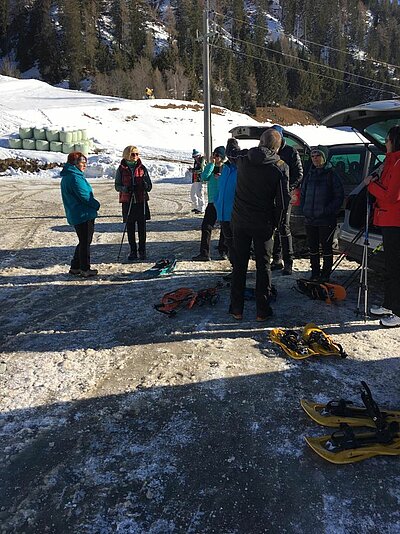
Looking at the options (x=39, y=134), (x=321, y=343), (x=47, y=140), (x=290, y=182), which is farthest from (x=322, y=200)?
(x=39, y=134)

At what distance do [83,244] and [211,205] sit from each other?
2.15 meters

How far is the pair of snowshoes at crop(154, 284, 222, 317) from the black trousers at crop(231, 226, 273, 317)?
0.50 metres

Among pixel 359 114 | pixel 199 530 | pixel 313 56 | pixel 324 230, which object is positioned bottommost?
pixel 199 530

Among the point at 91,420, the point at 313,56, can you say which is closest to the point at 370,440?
the point at 91,420

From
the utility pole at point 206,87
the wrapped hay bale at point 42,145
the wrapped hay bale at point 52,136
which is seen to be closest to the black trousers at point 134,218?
the utility pole at point 206,87

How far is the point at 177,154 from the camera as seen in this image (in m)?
30.7

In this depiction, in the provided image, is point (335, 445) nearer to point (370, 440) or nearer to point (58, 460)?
point (370, 440)

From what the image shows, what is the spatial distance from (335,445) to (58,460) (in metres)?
1.77

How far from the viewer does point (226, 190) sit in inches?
230

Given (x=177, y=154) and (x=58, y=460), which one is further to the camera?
(x=177, y=154)

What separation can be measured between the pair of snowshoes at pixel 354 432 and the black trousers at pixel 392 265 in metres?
1.28

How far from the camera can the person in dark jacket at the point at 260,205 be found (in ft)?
14.9

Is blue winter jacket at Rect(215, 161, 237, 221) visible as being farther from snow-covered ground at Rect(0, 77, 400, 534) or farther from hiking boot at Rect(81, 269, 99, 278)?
hiking boot at Rect(81, 269, 99, 278)

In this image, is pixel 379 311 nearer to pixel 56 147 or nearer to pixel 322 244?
pixel 322 244
